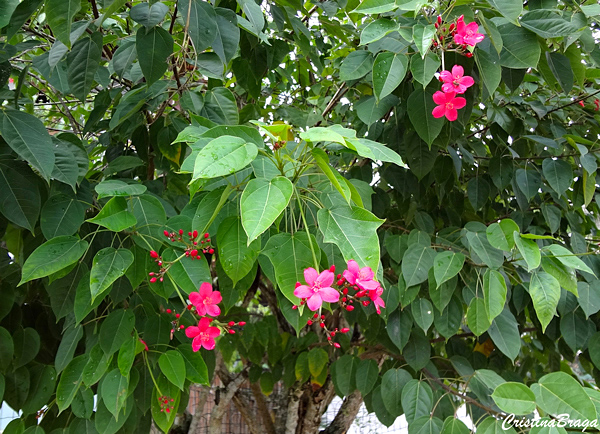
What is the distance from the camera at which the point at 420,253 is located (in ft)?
4.60

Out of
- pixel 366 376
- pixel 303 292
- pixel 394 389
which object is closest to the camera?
pixel 303 292

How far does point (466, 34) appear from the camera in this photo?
1046 millimetres

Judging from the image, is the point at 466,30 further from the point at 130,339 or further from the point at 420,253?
the point at 130,339

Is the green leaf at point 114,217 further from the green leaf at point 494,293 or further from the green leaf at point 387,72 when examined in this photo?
the green leaf at point 494,293

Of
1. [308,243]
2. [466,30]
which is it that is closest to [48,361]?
[308,243]

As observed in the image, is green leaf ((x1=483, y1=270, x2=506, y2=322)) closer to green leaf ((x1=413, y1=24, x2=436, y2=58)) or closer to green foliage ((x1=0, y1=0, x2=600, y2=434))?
green foliage ((x1=0, y1=0, x2=600, y2=434))

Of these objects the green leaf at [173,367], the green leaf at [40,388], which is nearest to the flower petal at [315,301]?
the green leaf at [173,367]

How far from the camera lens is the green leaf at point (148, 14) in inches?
43.1

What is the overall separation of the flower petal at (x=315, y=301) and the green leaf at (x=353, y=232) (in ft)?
0.25

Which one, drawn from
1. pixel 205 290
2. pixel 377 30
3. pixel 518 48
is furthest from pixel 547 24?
pixel 205 290

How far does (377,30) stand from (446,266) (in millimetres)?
571

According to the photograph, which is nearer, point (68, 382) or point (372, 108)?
point (68, 382)

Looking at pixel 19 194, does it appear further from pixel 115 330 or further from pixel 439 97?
pixel 439 97

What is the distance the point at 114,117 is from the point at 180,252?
19.2 inches
